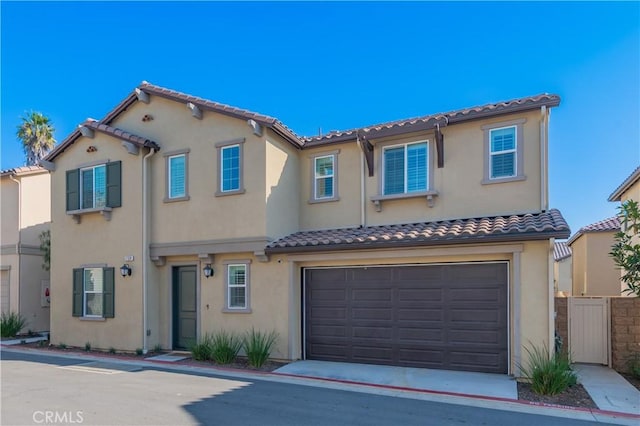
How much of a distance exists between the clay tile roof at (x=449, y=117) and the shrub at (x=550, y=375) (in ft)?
18.6

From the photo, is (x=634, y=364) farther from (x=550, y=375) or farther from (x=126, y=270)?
(x=126, y=270)

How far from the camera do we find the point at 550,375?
8586 millimetres

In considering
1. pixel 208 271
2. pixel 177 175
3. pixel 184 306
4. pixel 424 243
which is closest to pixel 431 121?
pixel 424 243

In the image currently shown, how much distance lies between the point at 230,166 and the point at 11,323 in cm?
1146

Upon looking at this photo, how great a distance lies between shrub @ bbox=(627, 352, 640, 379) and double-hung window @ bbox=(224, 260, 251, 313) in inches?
366

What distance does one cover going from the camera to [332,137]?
509 inches

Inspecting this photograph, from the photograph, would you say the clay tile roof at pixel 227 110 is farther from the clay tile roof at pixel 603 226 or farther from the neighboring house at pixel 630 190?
the clay tile roof at pixel 603 226

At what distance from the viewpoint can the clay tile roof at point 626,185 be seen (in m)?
15.8

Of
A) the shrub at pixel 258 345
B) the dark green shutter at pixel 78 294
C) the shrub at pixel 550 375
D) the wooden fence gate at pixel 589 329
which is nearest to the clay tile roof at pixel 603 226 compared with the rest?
the wooden fence gate at pixel 589 329

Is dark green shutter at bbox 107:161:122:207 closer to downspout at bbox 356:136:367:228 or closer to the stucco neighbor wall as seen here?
downspout at bbox 356:136:367:228

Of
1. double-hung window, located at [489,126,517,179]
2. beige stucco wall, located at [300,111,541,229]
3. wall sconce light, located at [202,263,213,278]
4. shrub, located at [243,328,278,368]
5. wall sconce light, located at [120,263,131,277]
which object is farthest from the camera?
wall sconce light, located at [120,263,131,277]

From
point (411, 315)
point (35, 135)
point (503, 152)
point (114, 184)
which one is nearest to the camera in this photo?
point (411, 315)

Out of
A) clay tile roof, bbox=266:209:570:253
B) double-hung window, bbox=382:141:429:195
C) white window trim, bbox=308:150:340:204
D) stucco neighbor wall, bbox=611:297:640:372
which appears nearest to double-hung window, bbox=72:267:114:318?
clay tile roof, bbox=266:209:570:253

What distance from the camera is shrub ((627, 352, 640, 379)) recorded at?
9836 mm
